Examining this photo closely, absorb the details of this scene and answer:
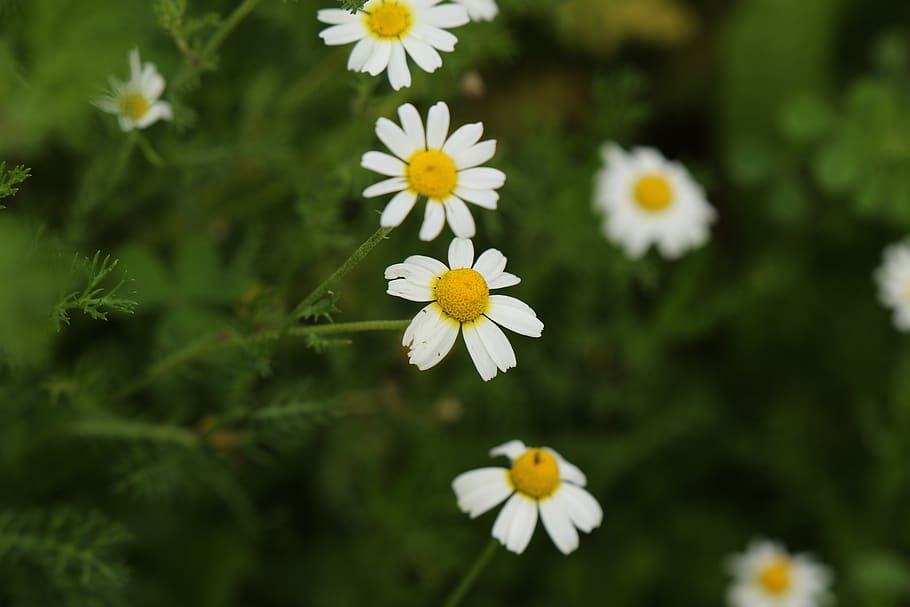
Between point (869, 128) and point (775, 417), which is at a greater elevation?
point (869, 128)

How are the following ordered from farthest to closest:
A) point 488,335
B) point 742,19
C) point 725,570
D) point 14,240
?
point 742,19 < point 725,570 < point 488,335 < point 14,240

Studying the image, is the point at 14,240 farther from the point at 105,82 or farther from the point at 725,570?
the point at 725,570

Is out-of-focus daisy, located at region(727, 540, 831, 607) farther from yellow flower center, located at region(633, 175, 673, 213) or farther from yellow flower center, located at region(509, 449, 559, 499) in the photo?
yellow flower center, located at region(509, 449, 559, 499)

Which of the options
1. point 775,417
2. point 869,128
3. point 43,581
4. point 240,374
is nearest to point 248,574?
point 43,581

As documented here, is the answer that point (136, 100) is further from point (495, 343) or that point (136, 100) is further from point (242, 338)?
point (495, 343)

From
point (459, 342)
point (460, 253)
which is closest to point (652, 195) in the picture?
point (459, 342)

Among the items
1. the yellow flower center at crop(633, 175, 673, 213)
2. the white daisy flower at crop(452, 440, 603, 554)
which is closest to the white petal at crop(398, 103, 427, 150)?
the white daisy flower at crop(452, 440, 603, 554)

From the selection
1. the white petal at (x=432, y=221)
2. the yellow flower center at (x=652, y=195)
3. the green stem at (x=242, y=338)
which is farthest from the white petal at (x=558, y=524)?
the yellow flower center at (x=652, y=195)
